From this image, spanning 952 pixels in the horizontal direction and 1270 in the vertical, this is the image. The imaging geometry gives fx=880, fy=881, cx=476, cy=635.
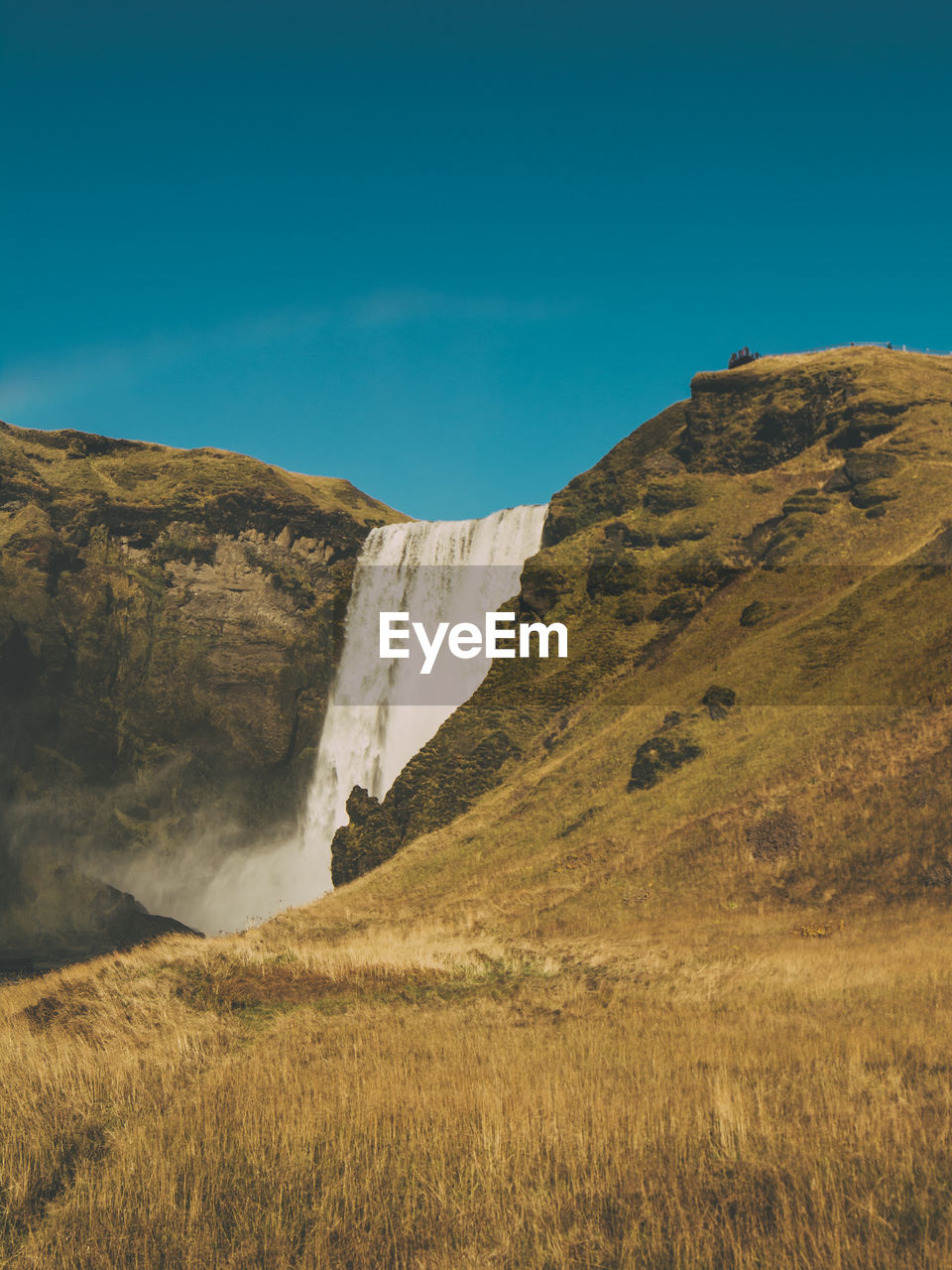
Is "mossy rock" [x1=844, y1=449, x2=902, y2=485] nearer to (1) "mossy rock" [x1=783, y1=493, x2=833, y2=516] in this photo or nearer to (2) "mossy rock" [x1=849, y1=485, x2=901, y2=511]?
(2) "mossy rock" [x1=849, y1=485, x2=901, y2=511]

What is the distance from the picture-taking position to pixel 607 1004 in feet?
47.9

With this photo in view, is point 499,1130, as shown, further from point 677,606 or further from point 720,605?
point 677,606

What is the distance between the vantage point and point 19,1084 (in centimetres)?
1005

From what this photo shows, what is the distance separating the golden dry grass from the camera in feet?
21.1

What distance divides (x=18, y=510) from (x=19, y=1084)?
223 ft

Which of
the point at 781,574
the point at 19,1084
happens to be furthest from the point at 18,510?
the point at 19,1084

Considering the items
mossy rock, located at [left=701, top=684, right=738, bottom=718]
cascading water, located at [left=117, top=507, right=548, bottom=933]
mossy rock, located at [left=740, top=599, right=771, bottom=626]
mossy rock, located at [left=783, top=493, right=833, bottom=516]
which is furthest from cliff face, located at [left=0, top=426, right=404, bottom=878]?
mossy rock, located at [left=701, top=684, right=738, bottom=718]

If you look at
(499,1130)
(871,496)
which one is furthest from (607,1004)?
(871,496)

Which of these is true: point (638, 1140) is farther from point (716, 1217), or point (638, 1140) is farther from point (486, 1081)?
point (486, 1081)

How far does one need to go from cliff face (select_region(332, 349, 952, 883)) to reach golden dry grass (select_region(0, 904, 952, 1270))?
12840 mm

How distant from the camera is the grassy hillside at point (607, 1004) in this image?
674 cm

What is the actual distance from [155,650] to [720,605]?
45801mm

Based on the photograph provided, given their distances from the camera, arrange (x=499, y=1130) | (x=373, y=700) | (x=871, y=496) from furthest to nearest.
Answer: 1. (x=373, y=700)
2. (x=871, y=496)
3. (x=499, y=1130)

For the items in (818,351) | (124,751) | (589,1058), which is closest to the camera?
(589,1058)
